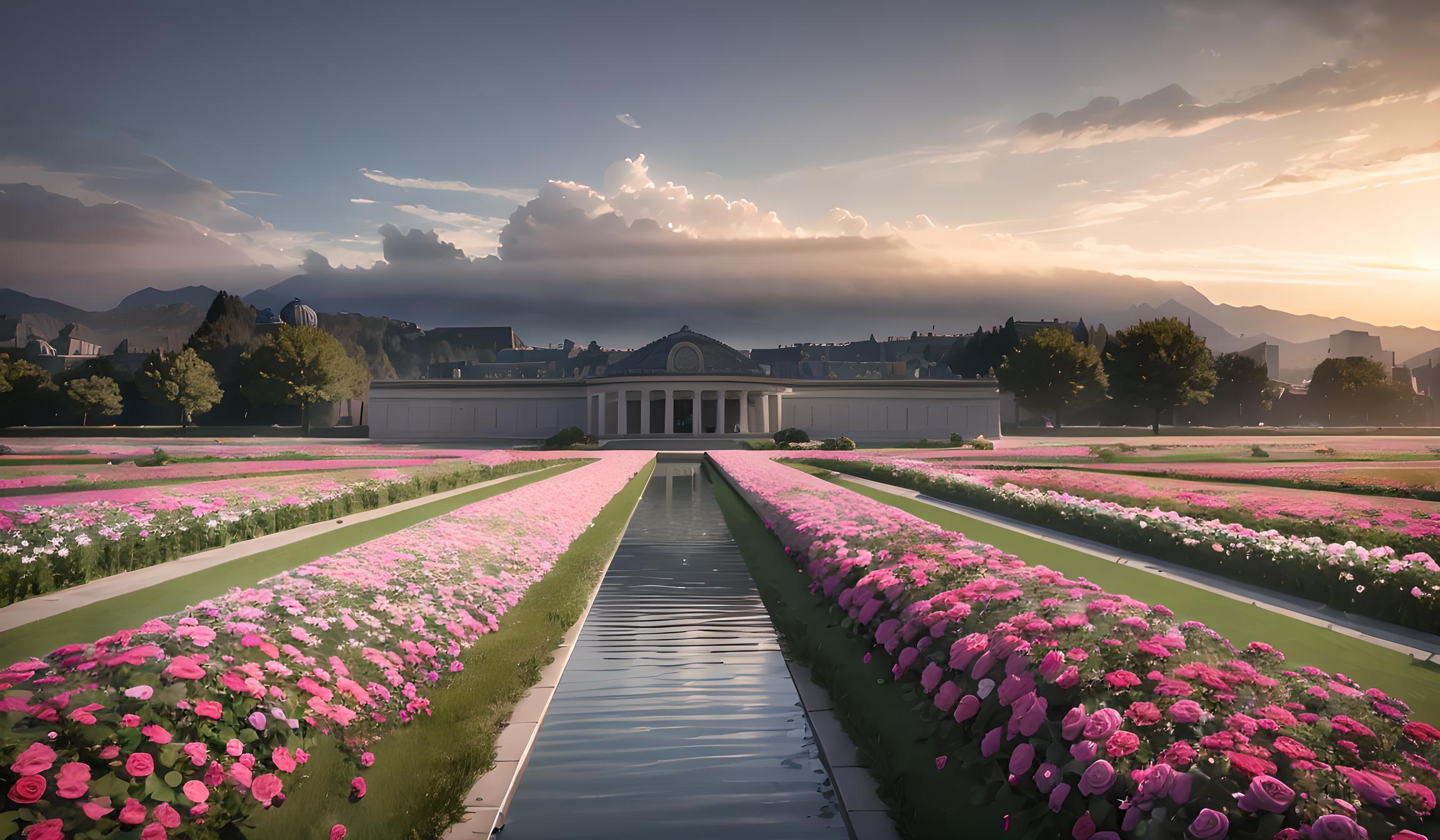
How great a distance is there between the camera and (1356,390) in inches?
3383

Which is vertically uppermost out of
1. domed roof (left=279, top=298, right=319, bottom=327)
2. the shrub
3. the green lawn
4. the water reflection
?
domed roof (left=279, top=298, right=319, bottom=327)

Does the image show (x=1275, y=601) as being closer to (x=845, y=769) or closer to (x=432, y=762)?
(x=845, y=769)

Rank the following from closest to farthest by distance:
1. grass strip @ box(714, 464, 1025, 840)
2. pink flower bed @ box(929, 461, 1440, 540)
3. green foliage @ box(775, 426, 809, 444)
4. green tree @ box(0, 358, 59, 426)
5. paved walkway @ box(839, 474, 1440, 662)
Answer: grass strip @ box(714, 464, 1025, 840)
paved walkway @ box(839, 474, 1440, 662)
pink flower bed @ box(929, 461, 1440, 540)
green foliage @ box(775, 426, 809, 444)
green tree @ box(0, 358, 59, 426)

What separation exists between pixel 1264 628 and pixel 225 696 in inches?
443

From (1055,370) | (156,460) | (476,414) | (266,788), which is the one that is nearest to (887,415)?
(1055,370)

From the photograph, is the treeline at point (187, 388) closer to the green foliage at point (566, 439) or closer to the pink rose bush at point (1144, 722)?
the green foliage at point (566, 439)

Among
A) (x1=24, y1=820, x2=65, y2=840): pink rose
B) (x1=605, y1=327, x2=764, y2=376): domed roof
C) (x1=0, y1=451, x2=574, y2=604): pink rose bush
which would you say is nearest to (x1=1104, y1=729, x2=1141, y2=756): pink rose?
(x1=24, y1=820, x2=65, y2=840): pink rose

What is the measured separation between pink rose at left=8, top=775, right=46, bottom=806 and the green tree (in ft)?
274

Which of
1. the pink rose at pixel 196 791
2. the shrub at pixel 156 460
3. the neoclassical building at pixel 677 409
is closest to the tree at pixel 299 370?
the neoclassical building at pixel 677 409

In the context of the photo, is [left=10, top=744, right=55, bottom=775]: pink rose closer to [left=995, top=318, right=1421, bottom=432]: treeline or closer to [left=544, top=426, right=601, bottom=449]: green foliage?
[left=544, top=426, right=601, bottom=449]: green foliage

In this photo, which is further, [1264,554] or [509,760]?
[1264,554]

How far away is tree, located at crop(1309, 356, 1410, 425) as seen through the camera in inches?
3179

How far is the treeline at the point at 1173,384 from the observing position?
261 feet

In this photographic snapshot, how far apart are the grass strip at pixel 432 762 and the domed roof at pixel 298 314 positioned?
134505 millimetres
